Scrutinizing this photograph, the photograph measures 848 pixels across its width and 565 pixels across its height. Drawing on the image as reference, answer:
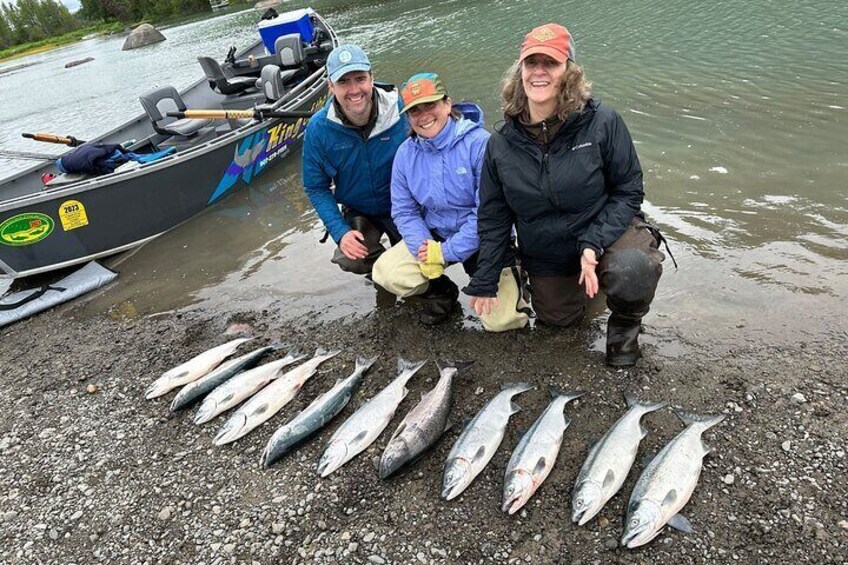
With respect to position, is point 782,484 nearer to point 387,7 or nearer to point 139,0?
point 387,7

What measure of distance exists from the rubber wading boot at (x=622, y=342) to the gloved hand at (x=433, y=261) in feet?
4.68

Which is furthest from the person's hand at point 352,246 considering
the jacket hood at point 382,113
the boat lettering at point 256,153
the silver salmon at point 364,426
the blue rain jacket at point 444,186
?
the boat lettering at point 256,153

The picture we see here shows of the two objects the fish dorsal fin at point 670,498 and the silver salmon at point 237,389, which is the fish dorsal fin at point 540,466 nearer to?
the fish dorsal fin at point 670,498

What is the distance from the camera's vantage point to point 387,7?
32.9m

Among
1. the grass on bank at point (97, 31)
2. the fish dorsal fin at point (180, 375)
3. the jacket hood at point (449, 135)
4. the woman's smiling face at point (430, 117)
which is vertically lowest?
the fish dorsal fin at point (180, 375)

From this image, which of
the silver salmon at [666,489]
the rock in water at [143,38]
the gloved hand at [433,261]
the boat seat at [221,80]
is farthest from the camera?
the rock in water at [143,38]

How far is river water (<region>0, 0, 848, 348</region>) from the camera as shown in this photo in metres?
5.04

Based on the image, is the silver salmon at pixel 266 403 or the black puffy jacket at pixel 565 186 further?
the silver salmon at pixel 266 403

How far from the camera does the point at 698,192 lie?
273 inches

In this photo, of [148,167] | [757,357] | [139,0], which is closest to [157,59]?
[148,167]

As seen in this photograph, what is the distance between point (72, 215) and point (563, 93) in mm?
6431

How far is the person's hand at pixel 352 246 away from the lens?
16.3 ft

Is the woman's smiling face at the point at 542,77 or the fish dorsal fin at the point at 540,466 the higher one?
the woman's smiling face at the point at 542,77

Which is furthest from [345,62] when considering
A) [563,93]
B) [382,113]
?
[563,93]
